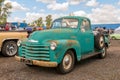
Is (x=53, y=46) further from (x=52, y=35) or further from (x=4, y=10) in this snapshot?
(x=4, y=10)

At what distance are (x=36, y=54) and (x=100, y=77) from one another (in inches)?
78.7

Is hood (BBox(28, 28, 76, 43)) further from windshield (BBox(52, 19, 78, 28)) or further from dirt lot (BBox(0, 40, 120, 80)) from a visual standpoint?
dirt lot (BBox(0, 40, 120, 80))

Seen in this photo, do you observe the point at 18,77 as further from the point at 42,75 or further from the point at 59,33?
the point at 59,33

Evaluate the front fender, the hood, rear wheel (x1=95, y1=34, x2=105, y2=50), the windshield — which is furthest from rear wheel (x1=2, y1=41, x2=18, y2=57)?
the front fender

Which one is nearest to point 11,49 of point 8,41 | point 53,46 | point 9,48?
point 9,48

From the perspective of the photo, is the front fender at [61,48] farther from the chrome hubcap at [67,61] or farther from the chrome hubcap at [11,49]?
the chrome hubcap at [11,49]

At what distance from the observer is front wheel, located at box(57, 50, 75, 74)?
21.9ft

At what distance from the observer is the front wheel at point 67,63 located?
666 centimetres

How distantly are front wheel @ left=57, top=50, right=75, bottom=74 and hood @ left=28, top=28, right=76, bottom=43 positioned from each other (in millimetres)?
559

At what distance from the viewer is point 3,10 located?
3581 cm

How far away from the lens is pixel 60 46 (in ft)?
21.2

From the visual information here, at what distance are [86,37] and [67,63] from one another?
156 cm

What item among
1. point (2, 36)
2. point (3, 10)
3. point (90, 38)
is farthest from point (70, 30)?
point (3, 10)

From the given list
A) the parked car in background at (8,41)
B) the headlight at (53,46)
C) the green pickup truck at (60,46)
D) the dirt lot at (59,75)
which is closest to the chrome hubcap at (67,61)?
the green pickup truck at (60,46)
